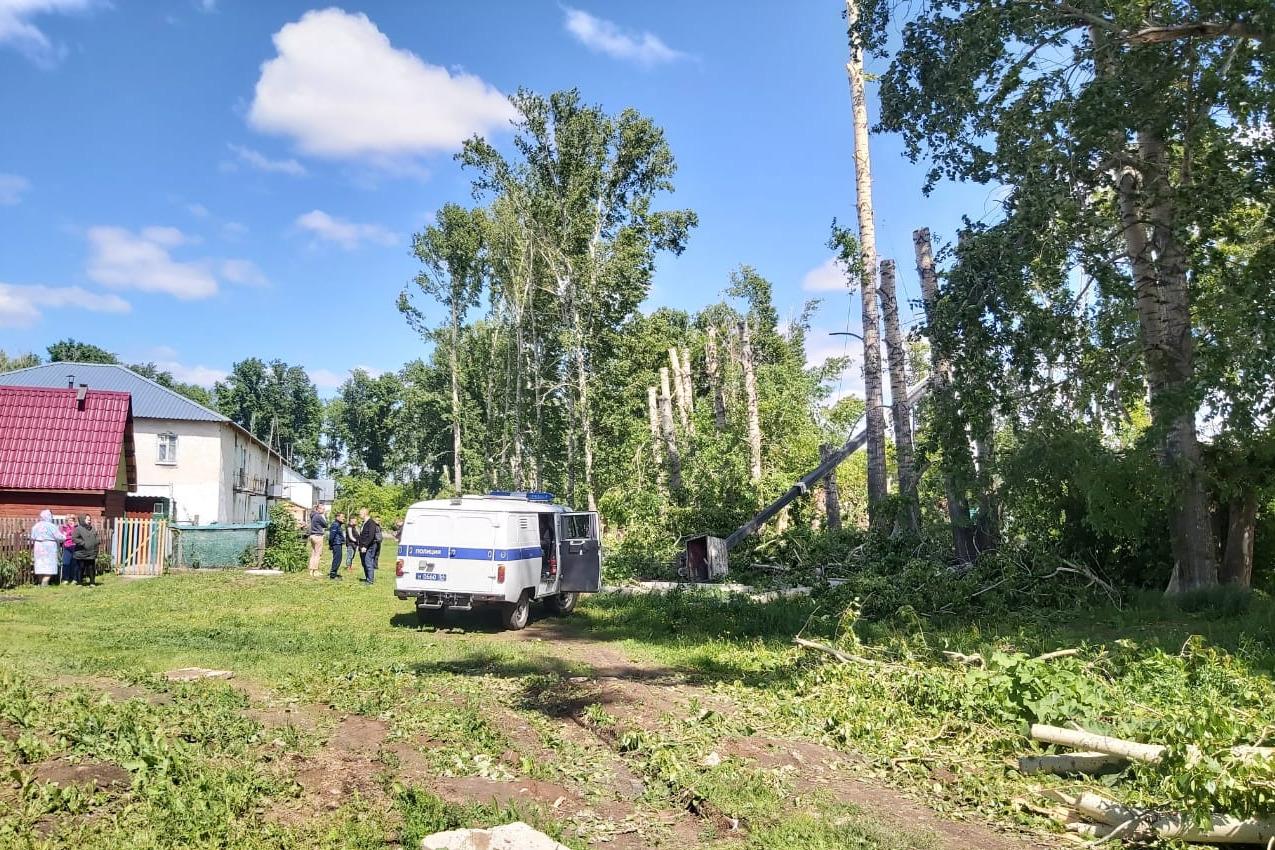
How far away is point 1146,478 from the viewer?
11891 mm

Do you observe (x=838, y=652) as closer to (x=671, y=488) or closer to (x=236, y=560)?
(x=671, y=488)

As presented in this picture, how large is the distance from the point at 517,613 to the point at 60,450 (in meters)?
16.5

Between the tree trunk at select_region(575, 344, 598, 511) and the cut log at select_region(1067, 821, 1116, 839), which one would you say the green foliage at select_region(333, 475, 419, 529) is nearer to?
the tree trunk at select_region(575, 344, 598, 511)

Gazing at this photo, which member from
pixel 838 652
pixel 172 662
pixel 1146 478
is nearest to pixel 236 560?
pixel 172 662

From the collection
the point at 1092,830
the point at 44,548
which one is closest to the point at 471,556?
the point at 1092,830

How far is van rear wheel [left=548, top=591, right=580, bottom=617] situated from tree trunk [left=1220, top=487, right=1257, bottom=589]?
9.96m

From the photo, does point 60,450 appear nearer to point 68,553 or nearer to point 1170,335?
point 68,553

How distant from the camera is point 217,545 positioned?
950 inches

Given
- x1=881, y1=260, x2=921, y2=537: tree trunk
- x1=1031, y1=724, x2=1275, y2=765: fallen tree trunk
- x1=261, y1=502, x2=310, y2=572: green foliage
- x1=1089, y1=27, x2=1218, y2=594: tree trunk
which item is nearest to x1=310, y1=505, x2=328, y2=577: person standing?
x1=261, y1=502, x2=310, y2=572: green foliage

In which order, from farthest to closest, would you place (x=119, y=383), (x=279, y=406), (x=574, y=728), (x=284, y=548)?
(x=279, y=406) < (x=119, y=383) < (x=284, y=548) < (x=574, y=728)

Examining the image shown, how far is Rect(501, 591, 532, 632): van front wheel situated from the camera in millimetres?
13461

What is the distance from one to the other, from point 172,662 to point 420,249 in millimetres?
40028

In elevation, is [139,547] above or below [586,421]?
below

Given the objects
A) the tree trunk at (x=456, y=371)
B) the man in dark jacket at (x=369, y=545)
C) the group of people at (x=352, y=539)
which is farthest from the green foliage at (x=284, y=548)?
the tree trunk at (x=456, y=371)
